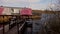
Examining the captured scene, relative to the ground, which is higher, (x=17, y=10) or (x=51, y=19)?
(x=17, y=10)

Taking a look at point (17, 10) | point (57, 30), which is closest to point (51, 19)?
point (57, 30)

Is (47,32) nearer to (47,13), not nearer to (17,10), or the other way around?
(47,13)

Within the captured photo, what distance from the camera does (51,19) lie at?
7.66 m

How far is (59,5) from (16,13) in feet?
8.51

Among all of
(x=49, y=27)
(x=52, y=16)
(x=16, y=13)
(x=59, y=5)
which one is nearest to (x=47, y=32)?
→ (x=49, y=27)

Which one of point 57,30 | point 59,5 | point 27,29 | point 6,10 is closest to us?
point 6,10

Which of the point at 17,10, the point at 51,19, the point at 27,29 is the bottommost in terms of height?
the point at 27,29

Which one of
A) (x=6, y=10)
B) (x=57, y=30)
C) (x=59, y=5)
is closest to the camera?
(x=6, y=10)

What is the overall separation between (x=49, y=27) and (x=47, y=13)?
2.02ft

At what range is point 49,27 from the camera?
295 inches

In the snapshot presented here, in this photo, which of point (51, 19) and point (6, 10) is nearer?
point (6, 10)

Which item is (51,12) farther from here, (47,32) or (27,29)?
(27,29)

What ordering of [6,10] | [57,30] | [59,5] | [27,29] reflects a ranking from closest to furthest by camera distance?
[6,10], [57,30], [59,5], [27,29]

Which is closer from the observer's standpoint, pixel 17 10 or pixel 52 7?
pixel 17 10
